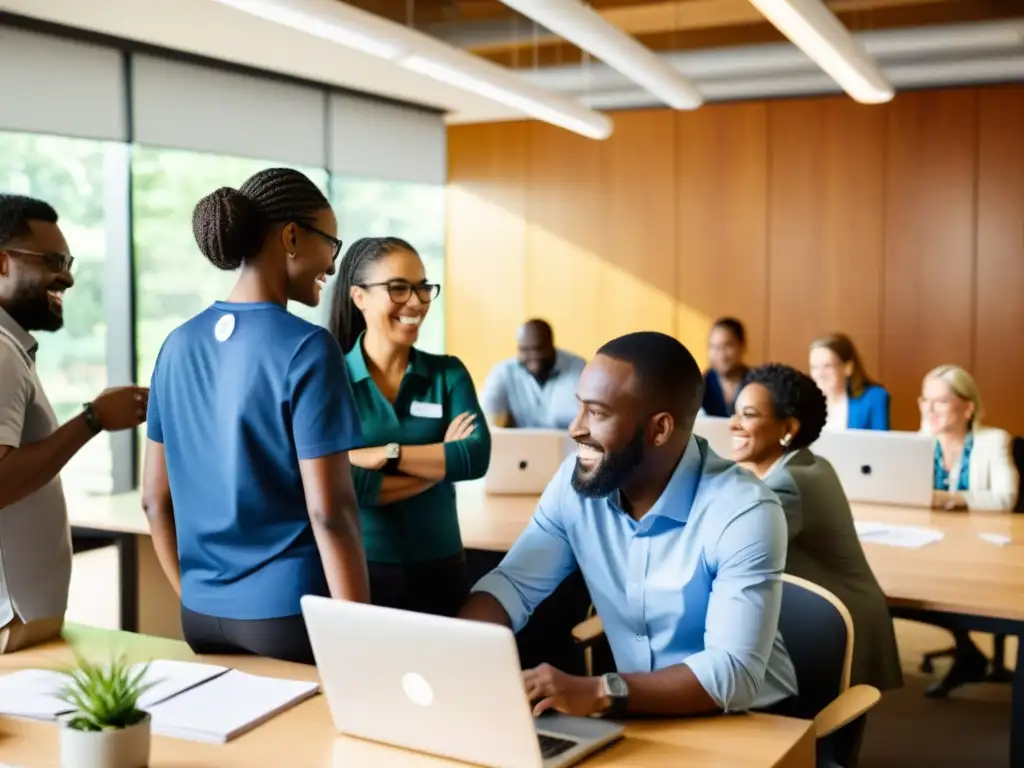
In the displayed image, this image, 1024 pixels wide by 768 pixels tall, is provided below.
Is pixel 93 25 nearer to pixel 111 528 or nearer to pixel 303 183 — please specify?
pixel 111 528

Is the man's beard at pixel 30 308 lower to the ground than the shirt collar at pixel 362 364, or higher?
higher

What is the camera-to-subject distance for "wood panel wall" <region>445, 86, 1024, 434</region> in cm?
742

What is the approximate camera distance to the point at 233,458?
2.01 meters

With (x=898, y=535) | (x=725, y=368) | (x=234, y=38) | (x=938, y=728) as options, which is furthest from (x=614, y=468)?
(x=234, y=38)

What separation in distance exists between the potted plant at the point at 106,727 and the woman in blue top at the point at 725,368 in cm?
476

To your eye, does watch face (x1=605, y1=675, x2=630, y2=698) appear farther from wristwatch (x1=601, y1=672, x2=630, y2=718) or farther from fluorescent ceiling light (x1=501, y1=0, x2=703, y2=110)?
fluorescent ceiling light (x1=501, y1=0, x2=703, y2=110)

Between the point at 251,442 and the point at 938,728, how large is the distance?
3221mm

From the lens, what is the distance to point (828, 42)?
15.9ft

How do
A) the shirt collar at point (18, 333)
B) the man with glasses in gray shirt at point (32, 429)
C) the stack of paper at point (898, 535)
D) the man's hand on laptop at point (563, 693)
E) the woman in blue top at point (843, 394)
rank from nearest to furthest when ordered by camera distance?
the man's hand on laptop at point (563, 693) < the man with glasses in gray shirt at point (32, 429) < the shirt collar at point (18, 333) < the stack of paper at point (898, 535) < the woman in blue top at point (843, 394)

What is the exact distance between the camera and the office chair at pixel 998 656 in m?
4.49

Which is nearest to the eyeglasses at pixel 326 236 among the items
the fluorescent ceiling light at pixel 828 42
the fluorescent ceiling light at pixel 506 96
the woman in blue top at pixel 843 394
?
the fluorescent ceiling light at pixel 828 42

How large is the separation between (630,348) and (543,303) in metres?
6.77

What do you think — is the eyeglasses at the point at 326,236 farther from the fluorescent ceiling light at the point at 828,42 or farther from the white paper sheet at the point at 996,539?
the fluorescent ceiling light at the point at 828,42

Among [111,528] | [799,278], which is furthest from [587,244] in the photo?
[111,528]
